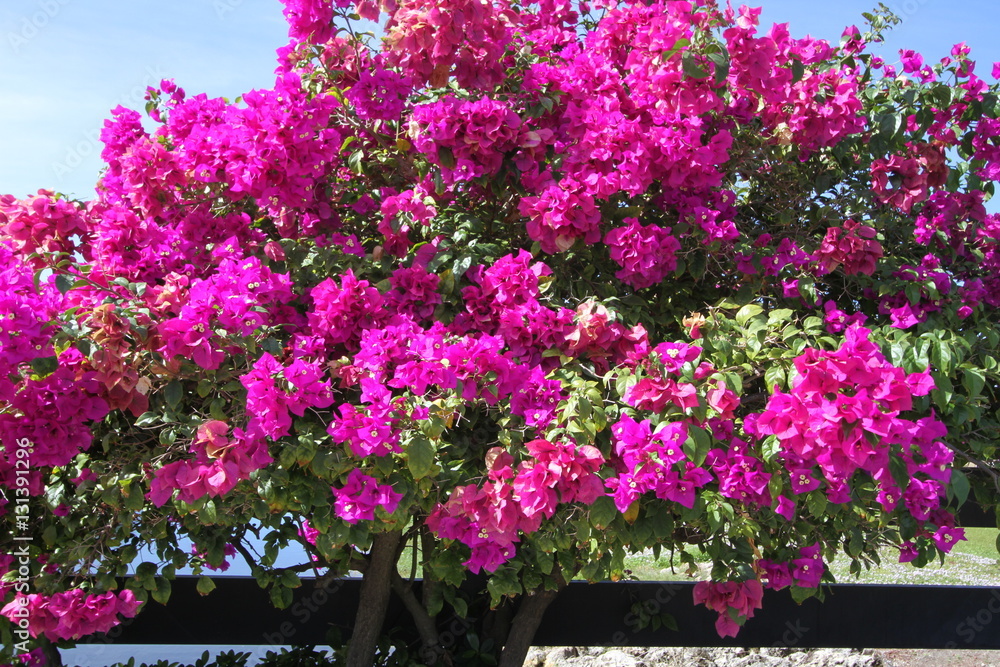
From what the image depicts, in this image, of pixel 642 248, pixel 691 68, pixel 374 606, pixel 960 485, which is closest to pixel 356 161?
pixel 642 248

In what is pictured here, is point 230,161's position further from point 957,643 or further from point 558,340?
point 957,643

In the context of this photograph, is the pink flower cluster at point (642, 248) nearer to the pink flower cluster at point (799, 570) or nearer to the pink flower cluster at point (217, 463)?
the pink flower cluster at point (799, 570)

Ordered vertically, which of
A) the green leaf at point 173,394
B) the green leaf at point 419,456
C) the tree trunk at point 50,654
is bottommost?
the tree trunk at point 50,654

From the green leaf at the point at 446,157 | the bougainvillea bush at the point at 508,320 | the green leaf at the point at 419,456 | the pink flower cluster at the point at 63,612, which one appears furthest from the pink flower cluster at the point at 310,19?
the pink flower cluster at the point at 63,612

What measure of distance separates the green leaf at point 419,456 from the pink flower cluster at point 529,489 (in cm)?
11

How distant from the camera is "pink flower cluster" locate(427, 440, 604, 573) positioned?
1.93 metres

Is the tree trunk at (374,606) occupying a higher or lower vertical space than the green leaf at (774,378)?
lower

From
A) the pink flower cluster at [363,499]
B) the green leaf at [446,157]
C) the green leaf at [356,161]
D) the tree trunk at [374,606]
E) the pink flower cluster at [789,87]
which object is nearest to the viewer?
the pink flower cluster at [363,499]

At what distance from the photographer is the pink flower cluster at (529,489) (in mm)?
1930

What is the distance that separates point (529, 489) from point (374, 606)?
5.61 feet

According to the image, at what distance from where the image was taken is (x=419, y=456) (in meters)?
2.03

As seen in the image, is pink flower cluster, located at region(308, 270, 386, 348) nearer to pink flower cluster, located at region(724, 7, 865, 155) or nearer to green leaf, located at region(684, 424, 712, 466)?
green leaf, located at region(684, 424, 712, 466)

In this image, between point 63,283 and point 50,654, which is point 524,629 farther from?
point 63,283

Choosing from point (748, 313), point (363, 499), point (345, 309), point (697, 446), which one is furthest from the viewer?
point (345, 309)
